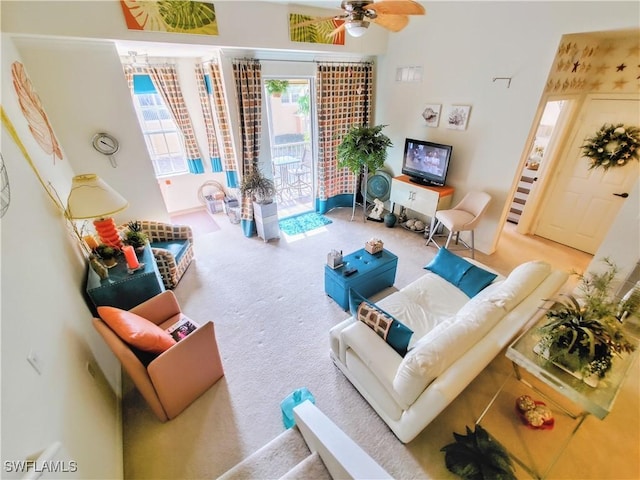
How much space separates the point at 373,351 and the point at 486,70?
3.58 m

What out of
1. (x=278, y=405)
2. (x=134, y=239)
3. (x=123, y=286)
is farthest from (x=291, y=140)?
(x=278, y=405)

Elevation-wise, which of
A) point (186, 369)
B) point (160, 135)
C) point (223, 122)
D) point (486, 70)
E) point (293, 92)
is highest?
point (486, 70)

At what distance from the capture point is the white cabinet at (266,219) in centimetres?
405

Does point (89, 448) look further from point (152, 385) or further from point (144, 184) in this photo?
point (144, 184)

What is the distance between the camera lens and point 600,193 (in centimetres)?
354

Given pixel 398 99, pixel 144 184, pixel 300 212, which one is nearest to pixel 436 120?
pixel 398 99

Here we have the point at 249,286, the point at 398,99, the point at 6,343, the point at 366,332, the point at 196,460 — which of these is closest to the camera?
the point at 6,343

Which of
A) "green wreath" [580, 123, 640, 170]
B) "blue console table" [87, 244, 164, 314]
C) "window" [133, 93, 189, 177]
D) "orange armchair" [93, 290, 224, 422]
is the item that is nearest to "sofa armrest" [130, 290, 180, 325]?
"orange armchair" [93, 290, 224, 422]

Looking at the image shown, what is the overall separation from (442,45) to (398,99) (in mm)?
915

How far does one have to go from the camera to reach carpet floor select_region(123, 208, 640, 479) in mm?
1798

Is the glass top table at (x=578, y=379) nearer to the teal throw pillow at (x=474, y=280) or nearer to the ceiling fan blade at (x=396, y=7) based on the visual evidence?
the teal throw pillow at (x=474, y=280)

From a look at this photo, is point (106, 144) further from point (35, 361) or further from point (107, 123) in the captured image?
point (35, 361)

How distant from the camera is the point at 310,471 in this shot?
60.9 inches

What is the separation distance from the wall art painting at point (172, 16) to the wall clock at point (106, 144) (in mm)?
1110
